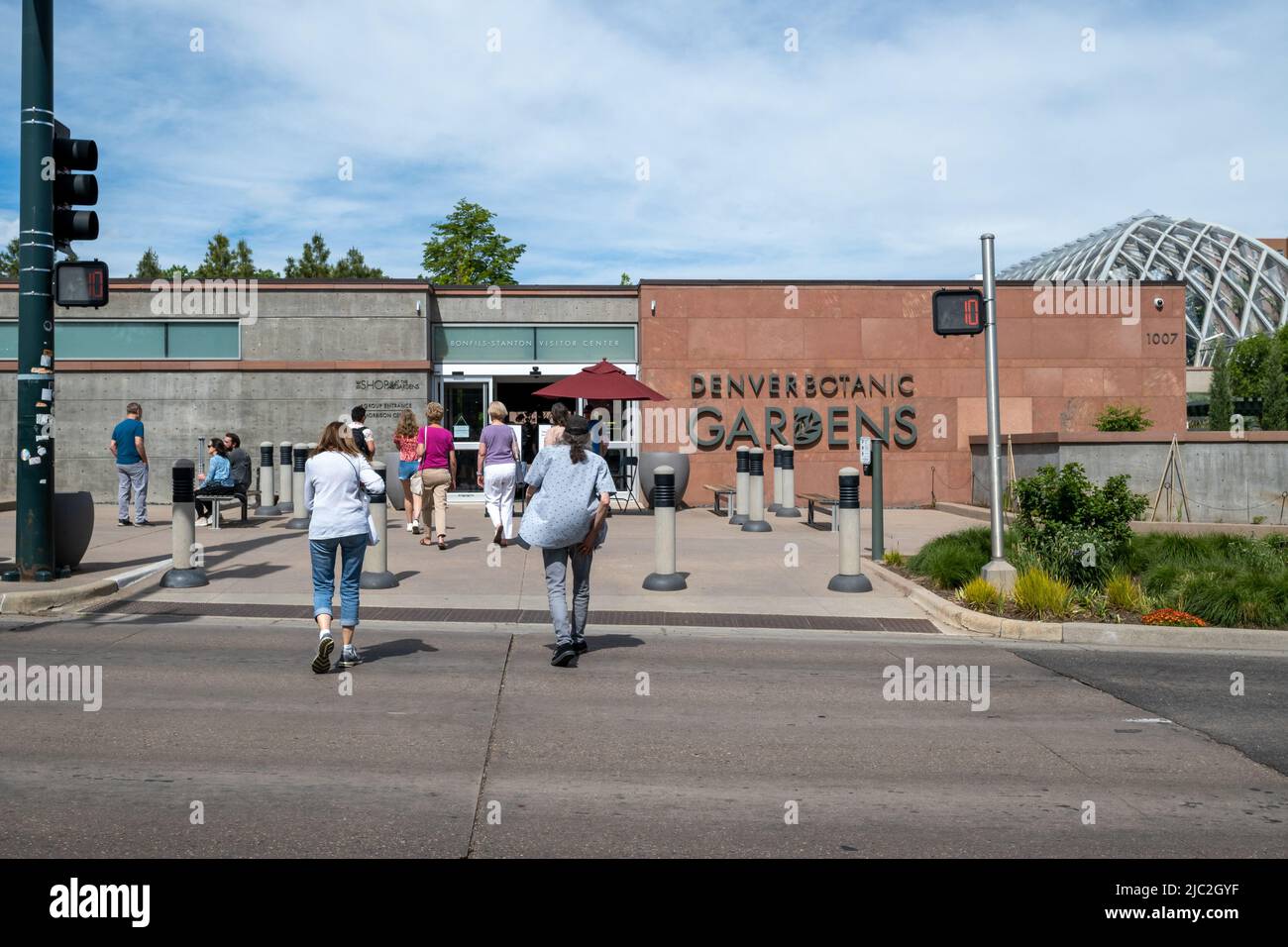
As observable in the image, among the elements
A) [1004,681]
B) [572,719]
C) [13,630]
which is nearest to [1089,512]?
[1004,681]

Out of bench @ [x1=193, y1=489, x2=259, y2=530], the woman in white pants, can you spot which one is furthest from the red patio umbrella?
bench @ [x1=193, y1=489, x2=259, y2=530]

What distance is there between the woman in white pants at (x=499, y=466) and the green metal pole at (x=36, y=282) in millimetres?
5178

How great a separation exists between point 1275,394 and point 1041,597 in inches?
2553

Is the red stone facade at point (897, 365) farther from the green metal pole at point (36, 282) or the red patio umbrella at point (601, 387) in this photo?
the green metal pole at point (36, 282)

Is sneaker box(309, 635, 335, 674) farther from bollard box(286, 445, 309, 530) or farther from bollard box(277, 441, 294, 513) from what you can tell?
bollard box(277, 441, 294, 513)

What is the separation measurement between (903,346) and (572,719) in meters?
18.8

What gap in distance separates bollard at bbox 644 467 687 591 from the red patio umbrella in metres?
7.12

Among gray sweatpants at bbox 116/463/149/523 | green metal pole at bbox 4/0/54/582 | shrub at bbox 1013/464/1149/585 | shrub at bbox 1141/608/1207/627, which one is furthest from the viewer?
gray sweatpants at bbox 116/463/149/523

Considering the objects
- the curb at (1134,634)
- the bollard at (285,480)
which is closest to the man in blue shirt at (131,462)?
the bollard at (285,480)

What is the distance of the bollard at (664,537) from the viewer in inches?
474

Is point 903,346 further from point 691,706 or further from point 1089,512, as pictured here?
point 691,706

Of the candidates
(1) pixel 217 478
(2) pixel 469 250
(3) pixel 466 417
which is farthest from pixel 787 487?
(2) pixel 469 250

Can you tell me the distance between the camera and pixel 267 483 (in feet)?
64.2

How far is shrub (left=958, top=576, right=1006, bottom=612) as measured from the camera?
10.8 m
